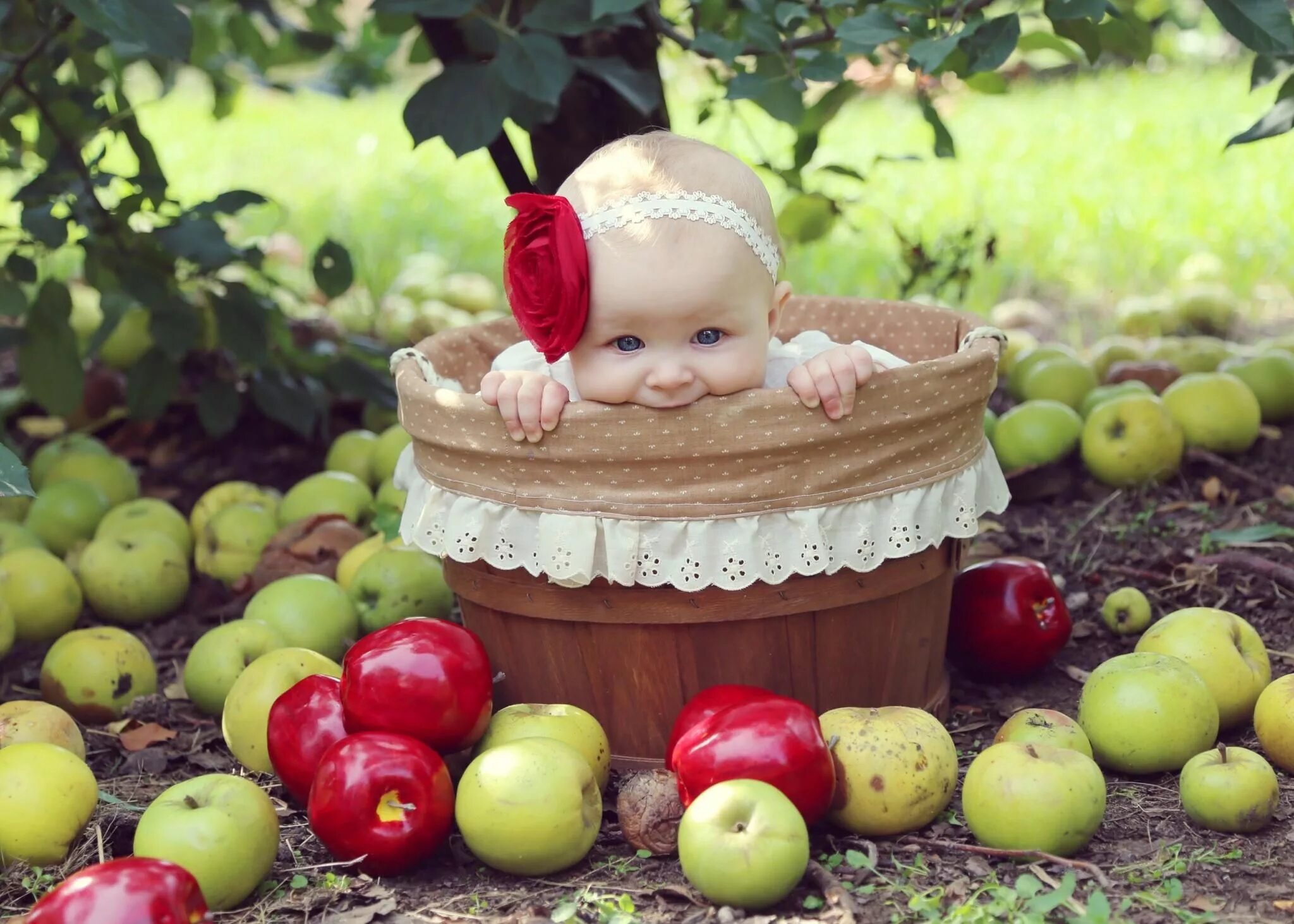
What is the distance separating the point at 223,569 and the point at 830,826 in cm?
186

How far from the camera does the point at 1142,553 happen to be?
A: 132 inches

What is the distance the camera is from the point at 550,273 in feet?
7.13

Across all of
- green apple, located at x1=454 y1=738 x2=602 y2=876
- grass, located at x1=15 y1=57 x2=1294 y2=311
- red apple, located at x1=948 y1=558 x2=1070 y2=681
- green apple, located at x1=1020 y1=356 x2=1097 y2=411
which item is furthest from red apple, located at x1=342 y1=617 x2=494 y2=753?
green apple, located at x1=1020 y1=356 x2=1097 y2=411

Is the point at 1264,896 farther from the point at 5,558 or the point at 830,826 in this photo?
the point at 5,558

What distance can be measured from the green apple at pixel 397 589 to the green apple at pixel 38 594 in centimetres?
71

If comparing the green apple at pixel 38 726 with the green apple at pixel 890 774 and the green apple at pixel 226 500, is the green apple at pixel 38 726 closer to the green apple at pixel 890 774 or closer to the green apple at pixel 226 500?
the green apple at pixel 226 500

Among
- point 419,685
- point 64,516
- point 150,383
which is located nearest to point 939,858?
point 419,685

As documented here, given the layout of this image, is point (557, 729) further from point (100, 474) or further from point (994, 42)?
point (100, 474)

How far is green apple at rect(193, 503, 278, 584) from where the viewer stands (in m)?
3.45

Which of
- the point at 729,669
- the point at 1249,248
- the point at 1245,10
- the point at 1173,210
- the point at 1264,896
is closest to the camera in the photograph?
the point at 1264,896

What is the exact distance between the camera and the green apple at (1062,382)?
3.99 meters

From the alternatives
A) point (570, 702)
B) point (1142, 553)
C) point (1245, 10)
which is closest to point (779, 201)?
point (1142, 553)

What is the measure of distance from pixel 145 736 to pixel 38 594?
0.57 metres

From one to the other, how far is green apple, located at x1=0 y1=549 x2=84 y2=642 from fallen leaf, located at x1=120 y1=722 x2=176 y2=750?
499mm
